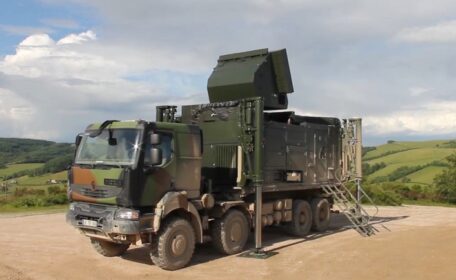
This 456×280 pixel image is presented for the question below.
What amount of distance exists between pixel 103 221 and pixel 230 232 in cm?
306

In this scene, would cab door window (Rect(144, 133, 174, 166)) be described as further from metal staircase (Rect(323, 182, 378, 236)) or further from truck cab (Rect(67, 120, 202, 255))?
metal staircase (Rect(323, 182, 378, 236))

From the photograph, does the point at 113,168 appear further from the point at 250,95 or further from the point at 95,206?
the point at 250,95

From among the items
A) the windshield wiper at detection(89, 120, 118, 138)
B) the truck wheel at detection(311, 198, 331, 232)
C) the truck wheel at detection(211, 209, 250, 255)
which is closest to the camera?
the windshield wiper at detection(89, 120, 118, 138)

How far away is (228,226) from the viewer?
11.1m

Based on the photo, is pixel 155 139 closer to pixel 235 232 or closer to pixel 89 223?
pixel 89 223

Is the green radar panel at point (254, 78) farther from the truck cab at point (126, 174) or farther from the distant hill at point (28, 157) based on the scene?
the distant hill at point (28, 157)

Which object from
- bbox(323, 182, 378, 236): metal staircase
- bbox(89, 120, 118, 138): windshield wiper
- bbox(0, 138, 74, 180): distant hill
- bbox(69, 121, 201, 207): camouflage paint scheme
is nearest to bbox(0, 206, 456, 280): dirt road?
bbox(323, 182, 378, 236): metal staircase

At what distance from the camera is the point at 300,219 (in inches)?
548

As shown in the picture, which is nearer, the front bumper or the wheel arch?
the front bumper

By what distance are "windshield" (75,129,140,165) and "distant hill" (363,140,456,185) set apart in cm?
3895

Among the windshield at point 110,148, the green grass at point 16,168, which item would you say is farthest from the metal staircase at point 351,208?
the green grass at point 16,168

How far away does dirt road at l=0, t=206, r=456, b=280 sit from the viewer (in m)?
9.18

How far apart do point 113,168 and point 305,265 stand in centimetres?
418

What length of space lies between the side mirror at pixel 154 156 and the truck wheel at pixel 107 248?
2588 millimetres
